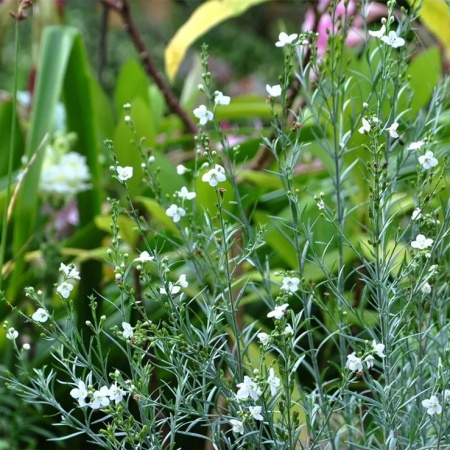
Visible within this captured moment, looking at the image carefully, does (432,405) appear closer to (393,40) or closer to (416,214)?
(416,214)

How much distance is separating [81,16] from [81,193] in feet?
17.1

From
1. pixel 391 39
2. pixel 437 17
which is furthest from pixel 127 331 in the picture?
pixel 437 17

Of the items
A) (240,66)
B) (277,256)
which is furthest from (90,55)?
(277,256)

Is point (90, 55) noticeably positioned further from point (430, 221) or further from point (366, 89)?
point (430, 221)

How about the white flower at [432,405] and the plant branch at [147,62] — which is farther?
the plant branch at [147,62]

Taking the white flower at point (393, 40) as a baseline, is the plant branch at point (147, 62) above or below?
below

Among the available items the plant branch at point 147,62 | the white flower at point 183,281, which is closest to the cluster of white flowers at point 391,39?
the white flower at point 183,281

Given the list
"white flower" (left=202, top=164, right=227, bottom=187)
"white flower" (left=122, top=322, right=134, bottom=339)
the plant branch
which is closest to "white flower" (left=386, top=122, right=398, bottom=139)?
"white flower" (left=202, top=164, right=227, bottom=187)

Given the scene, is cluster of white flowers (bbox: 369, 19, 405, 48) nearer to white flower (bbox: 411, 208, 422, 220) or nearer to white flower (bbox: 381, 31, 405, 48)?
white flower (bbox: 381, 31, 405, 48)

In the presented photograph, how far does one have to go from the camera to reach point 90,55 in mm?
6207

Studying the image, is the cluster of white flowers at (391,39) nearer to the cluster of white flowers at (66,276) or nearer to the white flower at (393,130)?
the white flower at (393,130)

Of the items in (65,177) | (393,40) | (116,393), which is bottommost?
(65,177)

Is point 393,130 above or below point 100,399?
above

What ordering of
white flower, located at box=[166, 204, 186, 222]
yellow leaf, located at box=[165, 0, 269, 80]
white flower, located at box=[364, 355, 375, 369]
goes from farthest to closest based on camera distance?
yellow leaf, located at box=[165, 0, 269, 80] < white flower, located at box=[166, 204, 186, 222] < white flower, located at box=[364, 355, 375, 369]
